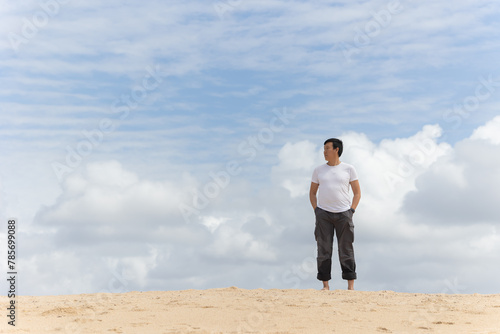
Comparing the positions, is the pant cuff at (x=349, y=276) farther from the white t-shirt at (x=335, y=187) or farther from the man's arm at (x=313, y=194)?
the man's arm at (x=313, y=194)

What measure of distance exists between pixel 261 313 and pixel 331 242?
2.81 m

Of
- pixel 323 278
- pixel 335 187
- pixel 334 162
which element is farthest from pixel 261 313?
pixel 334 162

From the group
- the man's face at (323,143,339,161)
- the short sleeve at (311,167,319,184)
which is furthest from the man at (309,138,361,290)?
the man's face at (323,143,339,161)

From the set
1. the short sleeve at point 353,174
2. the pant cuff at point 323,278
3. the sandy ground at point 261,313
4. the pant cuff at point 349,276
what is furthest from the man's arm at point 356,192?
the sandy ground at point 261,313

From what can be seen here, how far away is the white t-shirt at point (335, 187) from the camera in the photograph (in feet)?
31.8

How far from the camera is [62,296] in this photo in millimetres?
9969

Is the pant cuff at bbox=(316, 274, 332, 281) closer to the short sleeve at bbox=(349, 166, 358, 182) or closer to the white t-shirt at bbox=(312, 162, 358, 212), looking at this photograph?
the white t-shirt at bbox=(312, 162, 358, 212)

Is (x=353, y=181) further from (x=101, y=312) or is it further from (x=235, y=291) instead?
(x=101, y=312)

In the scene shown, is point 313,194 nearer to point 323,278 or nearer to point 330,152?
point 330,152

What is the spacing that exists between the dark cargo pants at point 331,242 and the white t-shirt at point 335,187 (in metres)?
0.13

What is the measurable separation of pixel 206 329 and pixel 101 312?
6.65 feet

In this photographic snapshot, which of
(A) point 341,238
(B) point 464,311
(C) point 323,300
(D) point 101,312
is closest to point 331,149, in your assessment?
(A) point 341,238

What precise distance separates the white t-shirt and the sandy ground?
1.55 m

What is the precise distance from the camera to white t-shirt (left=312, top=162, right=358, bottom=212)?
969 cm
